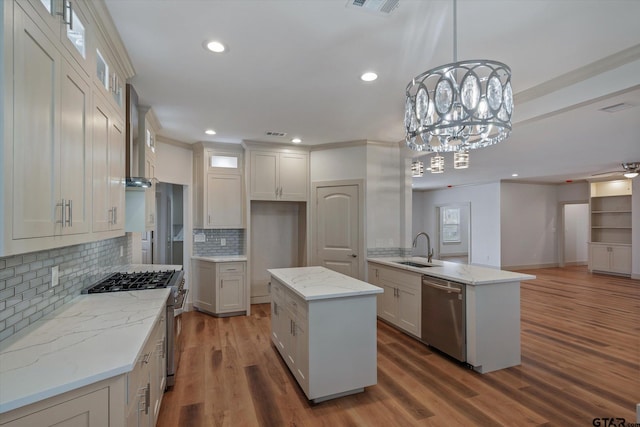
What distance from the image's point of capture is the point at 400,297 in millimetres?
3994

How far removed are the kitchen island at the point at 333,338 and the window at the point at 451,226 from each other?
9.90m

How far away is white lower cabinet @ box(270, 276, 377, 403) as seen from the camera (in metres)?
2.45

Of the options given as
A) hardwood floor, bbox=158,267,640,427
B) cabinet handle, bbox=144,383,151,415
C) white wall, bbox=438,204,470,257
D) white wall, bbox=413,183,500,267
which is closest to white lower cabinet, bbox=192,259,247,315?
hardwood floor, bbox=158,267,640,427

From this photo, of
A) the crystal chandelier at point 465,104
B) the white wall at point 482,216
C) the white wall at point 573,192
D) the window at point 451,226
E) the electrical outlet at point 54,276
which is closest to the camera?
the crystal chandelier at point 465,104

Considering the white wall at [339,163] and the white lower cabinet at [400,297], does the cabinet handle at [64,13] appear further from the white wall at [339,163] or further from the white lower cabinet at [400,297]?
the white wall at [339,163]

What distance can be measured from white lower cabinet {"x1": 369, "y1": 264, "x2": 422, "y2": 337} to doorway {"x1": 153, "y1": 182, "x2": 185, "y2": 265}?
3.59 m

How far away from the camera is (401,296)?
397 cm

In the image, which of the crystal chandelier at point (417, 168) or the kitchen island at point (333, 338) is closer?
the kitchen island at point (333, 338)

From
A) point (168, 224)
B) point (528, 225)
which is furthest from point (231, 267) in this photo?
point (528, 225)

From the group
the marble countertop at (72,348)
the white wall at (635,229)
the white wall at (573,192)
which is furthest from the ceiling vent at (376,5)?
the white wall at (573,192)

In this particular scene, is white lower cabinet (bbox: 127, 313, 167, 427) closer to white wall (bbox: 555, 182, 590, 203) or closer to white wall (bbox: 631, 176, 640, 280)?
white wall (bbox: 631, 176, 640, 280)

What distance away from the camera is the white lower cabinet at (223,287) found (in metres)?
4.68

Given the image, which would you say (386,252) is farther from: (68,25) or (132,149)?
(68,25)

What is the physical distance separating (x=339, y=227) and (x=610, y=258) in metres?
8.08
